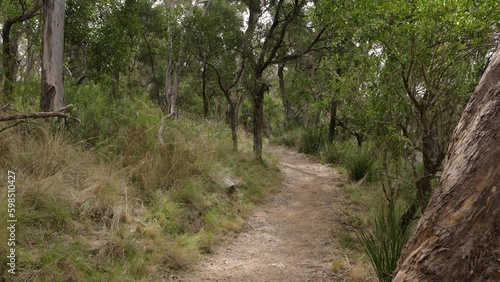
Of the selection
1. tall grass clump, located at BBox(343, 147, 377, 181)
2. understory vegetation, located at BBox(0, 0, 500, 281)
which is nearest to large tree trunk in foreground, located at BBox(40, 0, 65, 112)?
understory vegetation, located at BBox(0, 0, 500, 281)

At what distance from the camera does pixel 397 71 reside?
504 cm

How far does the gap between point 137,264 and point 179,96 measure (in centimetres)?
1738

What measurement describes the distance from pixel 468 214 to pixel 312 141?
1290 centimetres

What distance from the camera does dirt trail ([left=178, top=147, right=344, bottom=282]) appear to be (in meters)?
4.22

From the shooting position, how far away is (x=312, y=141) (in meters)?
14.4

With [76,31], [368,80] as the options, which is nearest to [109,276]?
[368,80]

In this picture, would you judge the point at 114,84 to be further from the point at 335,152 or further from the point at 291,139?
the point at 291,139

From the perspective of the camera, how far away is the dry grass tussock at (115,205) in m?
3.26

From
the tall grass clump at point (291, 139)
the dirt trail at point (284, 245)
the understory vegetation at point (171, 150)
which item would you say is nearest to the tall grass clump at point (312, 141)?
the tall grass clump at point (291, 139)

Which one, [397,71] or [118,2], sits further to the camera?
[118,2]

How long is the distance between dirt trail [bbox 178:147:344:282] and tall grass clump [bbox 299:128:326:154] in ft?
17.6

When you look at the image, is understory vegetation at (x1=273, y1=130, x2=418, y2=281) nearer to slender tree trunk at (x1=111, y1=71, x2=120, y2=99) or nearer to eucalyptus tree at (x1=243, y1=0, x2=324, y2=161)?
eucalyptus tree at (x1=243, y1=0, x2=324, y2=161)

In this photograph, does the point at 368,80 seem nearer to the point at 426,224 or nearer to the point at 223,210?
the point at 223,210

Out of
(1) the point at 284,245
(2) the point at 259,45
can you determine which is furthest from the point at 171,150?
(2) the point at 259,45
